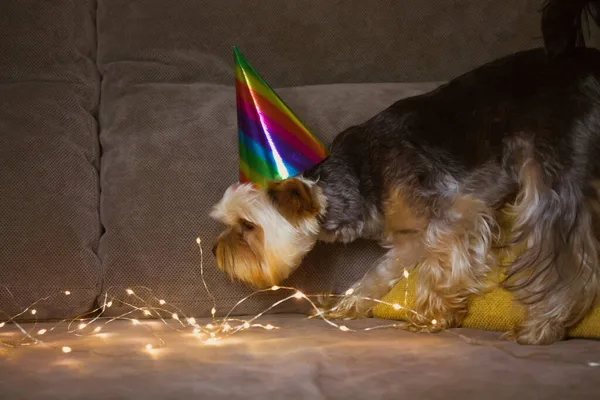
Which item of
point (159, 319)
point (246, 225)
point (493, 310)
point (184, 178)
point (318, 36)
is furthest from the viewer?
point (318, 36)

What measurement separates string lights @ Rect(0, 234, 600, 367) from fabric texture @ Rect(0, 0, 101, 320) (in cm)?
4

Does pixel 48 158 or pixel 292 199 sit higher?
pixel 48 158

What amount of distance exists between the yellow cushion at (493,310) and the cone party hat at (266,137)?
48cm

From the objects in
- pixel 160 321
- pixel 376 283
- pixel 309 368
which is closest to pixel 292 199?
pixel 376 283

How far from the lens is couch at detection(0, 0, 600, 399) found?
64.9 inches

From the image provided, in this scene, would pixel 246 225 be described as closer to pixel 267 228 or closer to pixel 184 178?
pixel 267 228

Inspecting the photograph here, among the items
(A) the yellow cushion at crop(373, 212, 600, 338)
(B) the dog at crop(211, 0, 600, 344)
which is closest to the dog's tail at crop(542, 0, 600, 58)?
(B) the dog at crop(211, 0, 600, 344)

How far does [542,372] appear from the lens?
1585 mm

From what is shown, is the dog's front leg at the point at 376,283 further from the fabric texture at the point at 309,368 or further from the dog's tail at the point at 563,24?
the dog's tail at the point at 563,24

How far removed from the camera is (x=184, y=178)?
2533 mm

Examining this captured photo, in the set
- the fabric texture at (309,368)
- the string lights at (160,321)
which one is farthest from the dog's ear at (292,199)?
the fabric texture at (309,368)

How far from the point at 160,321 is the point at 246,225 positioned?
40cm

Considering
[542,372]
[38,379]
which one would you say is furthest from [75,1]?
[542,372]

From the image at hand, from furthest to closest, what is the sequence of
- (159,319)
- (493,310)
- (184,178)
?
(184,178)
(159,319)
(493,310)
